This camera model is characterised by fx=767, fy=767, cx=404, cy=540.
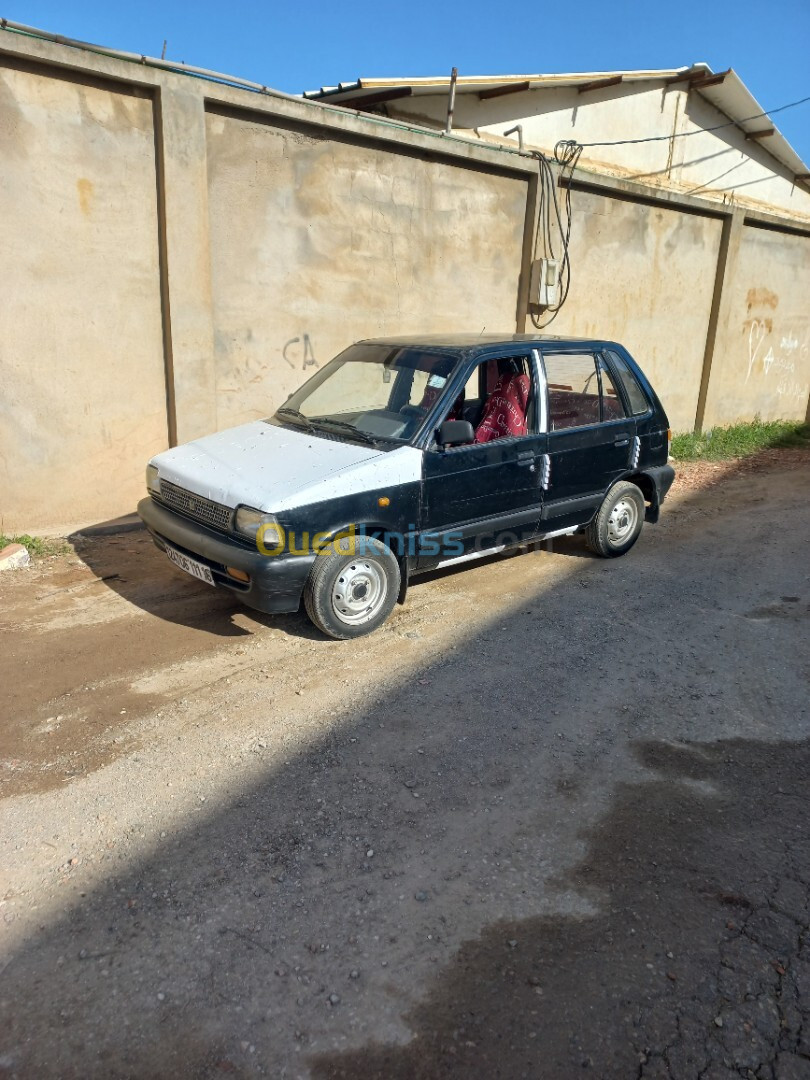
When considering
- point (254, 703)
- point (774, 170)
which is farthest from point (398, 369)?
point (774, 170)

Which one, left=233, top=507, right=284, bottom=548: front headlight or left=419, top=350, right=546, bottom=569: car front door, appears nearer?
left=233, top=507, right=284, bottom=548: front headlight

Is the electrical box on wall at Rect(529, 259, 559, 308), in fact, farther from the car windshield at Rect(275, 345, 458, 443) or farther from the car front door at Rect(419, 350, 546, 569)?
the car windshield at Rect(275, 345, 458, 443)

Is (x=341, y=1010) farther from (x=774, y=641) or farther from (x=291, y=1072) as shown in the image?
(x=774, y=641)

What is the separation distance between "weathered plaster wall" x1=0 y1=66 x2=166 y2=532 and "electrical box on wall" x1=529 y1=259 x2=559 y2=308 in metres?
4.68

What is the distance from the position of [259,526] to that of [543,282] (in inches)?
253

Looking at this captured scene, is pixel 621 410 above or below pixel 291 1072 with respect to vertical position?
above

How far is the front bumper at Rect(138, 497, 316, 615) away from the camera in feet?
13.9

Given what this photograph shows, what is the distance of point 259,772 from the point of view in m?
3.40

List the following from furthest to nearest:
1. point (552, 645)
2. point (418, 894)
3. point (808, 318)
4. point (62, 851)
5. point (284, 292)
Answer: point (808, 318)
point (284, 292)
point (552, 645)
point (62, 851)
point (418, 894)

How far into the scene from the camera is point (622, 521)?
6445mm

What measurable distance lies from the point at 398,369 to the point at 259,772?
9.77 ft

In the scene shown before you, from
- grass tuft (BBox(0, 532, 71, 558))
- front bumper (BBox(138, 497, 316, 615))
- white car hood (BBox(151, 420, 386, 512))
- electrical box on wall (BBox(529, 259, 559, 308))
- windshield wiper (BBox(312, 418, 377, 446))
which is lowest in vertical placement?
grass tuft (BBox(0, 532, 71, 558))

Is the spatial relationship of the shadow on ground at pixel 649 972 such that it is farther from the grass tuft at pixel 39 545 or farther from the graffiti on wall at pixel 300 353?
the graffiti on wall at pixel 300 353

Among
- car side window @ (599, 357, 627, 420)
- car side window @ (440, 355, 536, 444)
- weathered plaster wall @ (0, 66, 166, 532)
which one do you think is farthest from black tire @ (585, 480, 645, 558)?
weathered plaster wall @ (0, 66, 166, 532)
